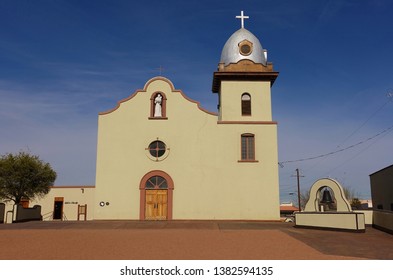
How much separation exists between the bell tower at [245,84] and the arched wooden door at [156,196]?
6227 millimetres

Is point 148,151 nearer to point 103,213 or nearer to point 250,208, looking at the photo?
point 103,213

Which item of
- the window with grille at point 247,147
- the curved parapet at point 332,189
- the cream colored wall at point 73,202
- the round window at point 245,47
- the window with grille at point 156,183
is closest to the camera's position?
the curved parapet at point 332,189

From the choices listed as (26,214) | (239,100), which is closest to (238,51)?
(239,100)

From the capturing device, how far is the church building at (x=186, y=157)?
25766 millimetres

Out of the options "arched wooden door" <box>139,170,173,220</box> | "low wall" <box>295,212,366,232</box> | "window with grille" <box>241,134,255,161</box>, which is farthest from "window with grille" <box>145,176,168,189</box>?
"low wall" <box>295,212,366,232</box>

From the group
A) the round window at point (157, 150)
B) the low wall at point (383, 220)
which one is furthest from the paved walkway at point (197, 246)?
the round window at point (157, 150)

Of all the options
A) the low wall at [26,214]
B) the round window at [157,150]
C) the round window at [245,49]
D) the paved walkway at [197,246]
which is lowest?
the paved walkway at [197,246]

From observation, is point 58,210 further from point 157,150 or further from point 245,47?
point 245,47

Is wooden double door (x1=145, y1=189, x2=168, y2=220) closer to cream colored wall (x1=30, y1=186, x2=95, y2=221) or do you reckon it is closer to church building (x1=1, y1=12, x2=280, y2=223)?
church building (x1=1, y1=12, x2=280, y2=223)

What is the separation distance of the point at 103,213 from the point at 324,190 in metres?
14.6

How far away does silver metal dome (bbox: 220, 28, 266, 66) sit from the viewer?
92.9 feet

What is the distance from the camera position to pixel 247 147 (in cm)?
2664

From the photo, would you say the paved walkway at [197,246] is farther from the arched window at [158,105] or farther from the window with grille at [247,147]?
the arched window at [158,105]

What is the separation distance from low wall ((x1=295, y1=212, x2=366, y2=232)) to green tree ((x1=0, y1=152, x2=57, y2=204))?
2606 centimetres
